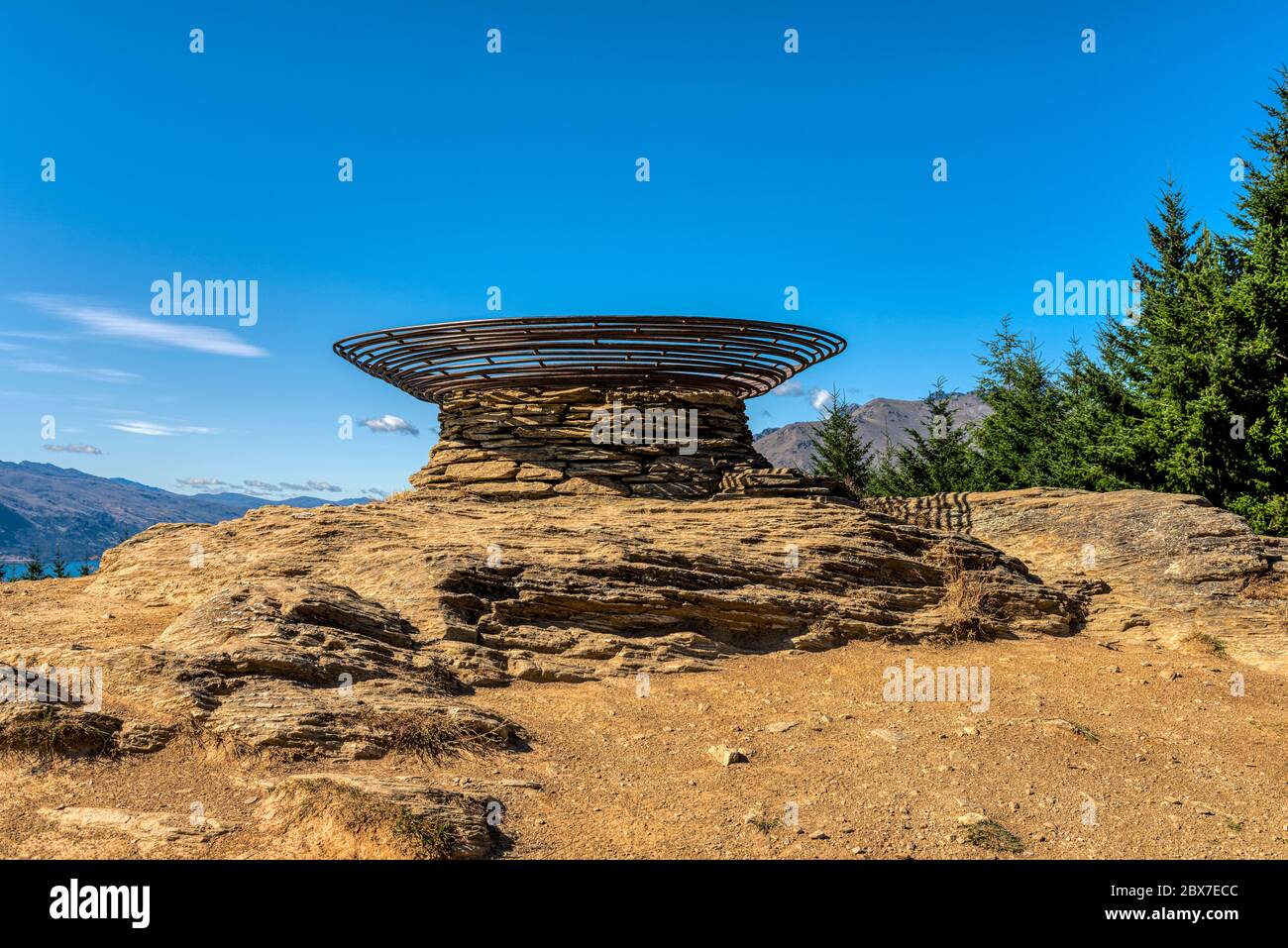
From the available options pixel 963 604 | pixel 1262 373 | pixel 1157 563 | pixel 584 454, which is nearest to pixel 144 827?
pixel 584 454

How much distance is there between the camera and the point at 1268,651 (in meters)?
9.57

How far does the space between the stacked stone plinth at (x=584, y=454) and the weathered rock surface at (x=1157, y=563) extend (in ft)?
12.0

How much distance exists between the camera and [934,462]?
32.8 metres

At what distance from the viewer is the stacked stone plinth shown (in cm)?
1230

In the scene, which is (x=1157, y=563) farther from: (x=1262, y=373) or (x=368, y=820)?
(x=368, y=820)

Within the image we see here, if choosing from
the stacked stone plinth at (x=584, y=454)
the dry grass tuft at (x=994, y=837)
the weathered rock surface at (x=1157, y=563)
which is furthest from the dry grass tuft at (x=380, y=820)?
Result: the weathered rock surface at (x=1157, y=563)

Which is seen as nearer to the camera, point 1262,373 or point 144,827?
point 144,827

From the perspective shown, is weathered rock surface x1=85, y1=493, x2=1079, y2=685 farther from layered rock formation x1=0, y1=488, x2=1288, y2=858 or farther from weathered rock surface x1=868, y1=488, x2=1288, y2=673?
weathered rock surface x1=868, y1=488, x2=1288, y2=673

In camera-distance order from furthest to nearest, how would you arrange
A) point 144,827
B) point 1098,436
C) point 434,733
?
point 1098,436, point 434,733, point 144,827

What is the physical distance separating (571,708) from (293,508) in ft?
21.3

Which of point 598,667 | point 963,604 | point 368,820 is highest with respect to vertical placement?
point 963,604

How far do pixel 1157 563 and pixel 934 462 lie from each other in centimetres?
2208

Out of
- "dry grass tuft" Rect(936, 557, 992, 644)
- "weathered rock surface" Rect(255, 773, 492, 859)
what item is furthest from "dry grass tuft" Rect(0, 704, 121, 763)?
"dry grass tuft" Rect(936, 557, 992, 644)
